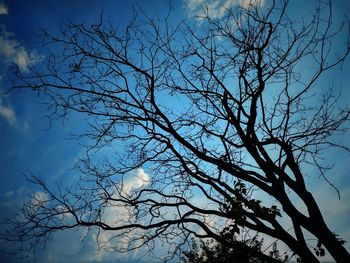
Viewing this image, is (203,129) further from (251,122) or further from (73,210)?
(73,210)

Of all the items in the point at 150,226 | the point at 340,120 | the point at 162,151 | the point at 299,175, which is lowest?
the point at 299,175

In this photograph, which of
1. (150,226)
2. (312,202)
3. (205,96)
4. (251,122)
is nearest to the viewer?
(312,202)

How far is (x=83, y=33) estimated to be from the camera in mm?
6277

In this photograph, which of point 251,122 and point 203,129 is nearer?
point 251,122

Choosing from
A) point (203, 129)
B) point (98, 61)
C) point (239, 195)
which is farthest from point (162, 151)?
point (98, 61)

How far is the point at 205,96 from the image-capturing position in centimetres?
713

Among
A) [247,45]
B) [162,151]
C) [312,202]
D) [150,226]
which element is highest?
[247,45]

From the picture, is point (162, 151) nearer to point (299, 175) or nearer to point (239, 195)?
point (239, 195)

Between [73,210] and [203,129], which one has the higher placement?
[203,129]

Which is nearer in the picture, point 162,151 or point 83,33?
point 83,33

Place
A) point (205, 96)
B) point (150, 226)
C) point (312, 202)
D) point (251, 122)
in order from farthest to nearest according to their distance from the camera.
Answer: point (205, 96) → point (150, 226) → point (251, 122) → point (312, 202)

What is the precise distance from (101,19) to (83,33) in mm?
551

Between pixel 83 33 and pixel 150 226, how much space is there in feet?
15.7

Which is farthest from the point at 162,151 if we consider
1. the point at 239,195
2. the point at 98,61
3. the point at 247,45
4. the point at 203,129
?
the point at 247,45
